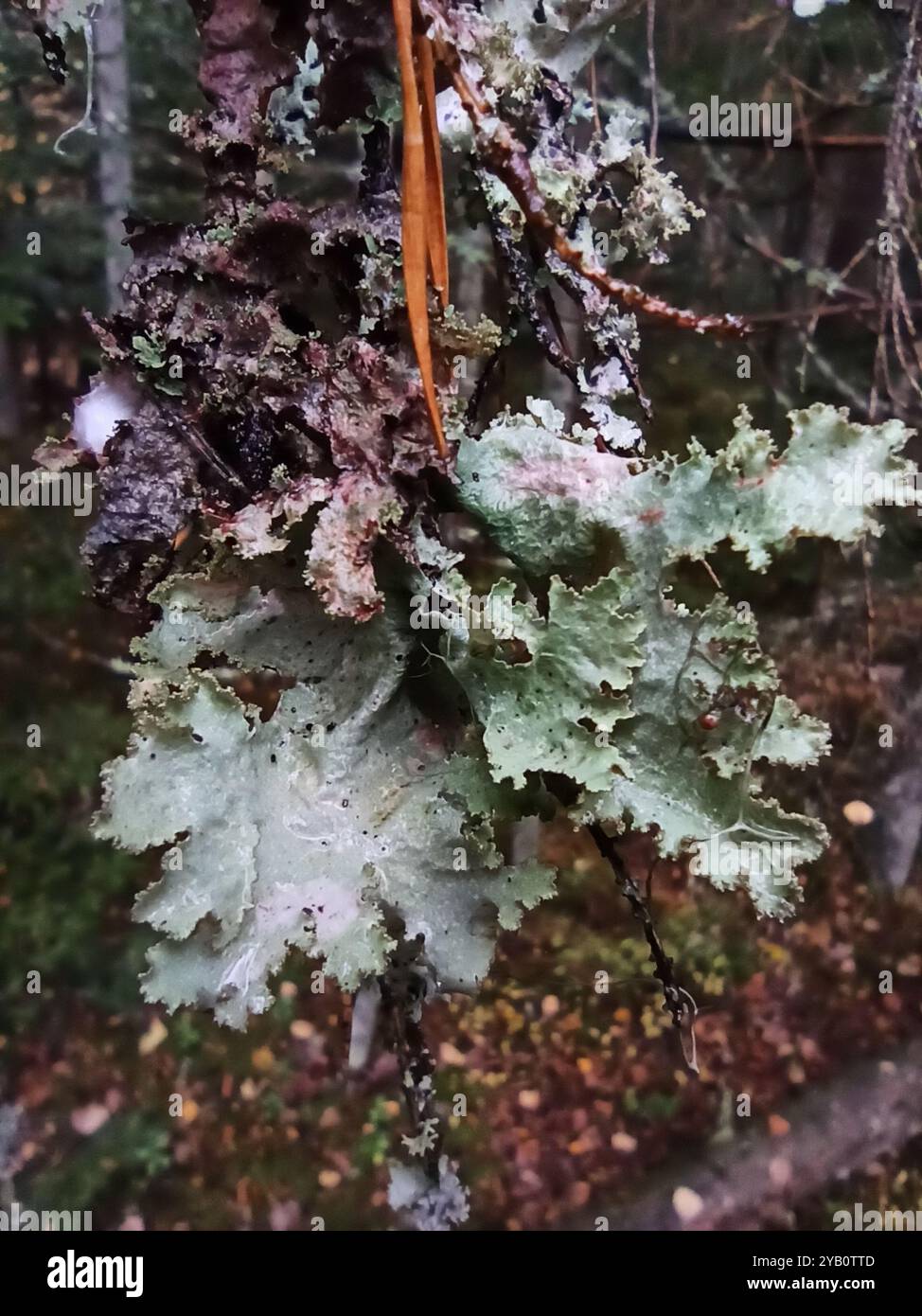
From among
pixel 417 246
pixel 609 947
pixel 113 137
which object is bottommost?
pixel 609 947

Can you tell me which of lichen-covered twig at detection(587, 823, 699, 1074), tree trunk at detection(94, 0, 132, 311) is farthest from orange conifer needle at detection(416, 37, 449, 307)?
tree trunk at detection(94, 0, 132, 311)

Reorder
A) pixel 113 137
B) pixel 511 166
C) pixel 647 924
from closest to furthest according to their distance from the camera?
pixel 511 166 → pixel 647 924 → pixel 113 137

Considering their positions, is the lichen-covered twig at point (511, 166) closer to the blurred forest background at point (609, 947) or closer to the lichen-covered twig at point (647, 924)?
the lichen-covered twig at point (647, 924)

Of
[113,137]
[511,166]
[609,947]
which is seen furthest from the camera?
[609,947]

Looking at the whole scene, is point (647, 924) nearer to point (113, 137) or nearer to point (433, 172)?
point (433, 172)

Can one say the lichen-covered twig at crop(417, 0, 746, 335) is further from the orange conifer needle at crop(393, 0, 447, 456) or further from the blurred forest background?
the blurred forest background

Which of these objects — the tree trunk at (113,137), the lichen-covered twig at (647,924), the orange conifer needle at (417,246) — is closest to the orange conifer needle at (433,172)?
the orange conifer needle at (417,246)

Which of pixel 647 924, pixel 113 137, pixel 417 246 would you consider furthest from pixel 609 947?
pixel 113 137

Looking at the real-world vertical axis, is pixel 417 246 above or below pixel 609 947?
above
